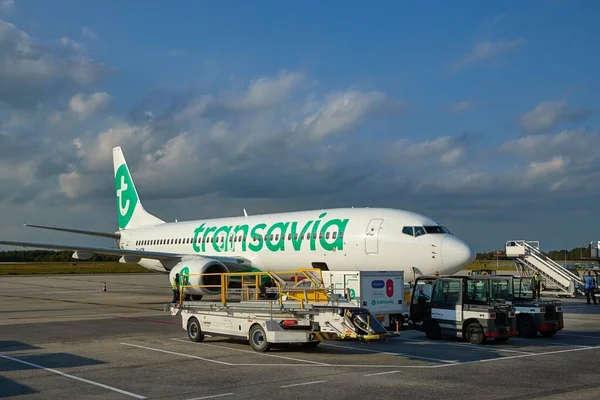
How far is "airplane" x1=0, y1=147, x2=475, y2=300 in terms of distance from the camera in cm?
2234

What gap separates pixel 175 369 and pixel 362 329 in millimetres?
3724

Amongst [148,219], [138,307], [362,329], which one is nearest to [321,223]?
[138,307]

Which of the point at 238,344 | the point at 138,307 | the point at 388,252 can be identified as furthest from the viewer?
the point at 138,307

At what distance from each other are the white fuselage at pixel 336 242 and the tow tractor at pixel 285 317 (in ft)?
22.8

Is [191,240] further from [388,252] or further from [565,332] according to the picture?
[565,332]

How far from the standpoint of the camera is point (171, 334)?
17938 mm

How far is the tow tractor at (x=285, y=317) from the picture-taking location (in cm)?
1345

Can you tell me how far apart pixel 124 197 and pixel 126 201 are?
0.30m

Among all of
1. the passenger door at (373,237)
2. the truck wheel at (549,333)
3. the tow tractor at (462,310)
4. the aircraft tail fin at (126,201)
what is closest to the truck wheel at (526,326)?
the truck wheel at (549,333)

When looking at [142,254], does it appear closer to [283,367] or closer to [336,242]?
[336,242]

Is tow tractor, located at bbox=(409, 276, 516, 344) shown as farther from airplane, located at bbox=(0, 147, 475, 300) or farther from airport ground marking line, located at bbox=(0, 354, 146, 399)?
airport ground marking line, located at bbox=(0, 354, 146, 399)

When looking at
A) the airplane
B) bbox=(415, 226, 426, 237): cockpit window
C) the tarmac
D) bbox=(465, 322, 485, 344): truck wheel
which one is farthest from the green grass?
bbox=(465, 322, 485, 344): truck wheel

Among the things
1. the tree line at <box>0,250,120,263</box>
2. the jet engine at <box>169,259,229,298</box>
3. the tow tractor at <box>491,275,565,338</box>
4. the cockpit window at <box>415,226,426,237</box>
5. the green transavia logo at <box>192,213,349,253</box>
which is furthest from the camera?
the tree line at <box>0,250,120,263</box>

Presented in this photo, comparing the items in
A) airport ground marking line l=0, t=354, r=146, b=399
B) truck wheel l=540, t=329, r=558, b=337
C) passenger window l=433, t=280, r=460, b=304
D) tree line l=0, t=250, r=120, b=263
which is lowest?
airport ground marking line l=0, t=354, r=146, b=399
